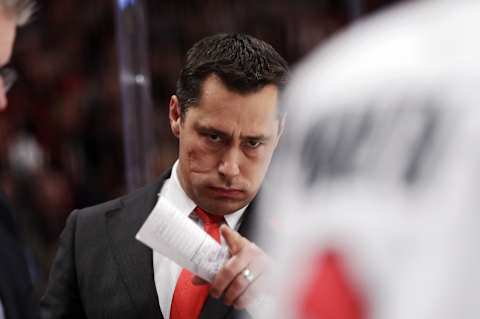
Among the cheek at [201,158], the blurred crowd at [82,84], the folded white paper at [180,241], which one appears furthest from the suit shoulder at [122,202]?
the blurred crowd at [82,84]

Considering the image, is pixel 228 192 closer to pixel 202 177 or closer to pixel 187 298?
pixel 202 177

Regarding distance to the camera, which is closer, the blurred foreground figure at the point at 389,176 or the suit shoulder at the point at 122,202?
the blurred foreground figure at the point at 389,176

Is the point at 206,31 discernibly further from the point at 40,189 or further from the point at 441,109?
the point at 441,109

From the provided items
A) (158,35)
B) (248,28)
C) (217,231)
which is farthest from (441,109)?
(158,35)

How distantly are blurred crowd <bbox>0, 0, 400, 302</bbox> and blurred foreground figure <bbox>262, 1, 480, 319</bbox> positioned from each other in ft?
5.15

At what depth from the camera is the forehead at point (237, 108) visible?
1.21 meters

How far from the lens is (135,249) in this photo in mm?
1287

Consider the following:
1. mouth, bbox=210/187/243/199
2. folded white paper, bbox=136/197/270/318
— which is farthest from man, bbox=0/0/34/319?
mouth, bbox=210/187/243/199

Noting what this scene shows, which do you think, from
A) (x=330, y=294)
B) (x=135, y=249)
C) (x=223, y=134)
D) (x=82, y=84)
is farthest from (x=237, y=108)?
(x=82, y=84)

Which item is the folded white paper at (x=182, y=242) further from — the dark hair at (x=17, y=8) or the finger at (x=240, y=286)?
the dark hair at (x=17, y=8)

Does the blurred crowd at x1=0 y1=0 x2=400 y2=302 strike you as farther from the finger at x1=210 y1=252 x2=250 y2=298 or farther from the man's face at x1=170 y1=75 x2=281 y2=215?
the finger at x1=210 y1=252 x2=250 y2=298

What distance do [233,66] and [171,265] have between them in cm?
31

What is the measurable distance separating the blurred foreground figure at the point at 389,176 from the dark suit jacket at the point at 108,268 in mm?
849

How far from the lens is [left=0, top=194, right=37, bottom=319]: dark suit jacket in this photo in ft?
3.47
